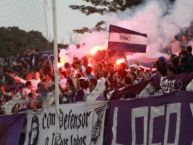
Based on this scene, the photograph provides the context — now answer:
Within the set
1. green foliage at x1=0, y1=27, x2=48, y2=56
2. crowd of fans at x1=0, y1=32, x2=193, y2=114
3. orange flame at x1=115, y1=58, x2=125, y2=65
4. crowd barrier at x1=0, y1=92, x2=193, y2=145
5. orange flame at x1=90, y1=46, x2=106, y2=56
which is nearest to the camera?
crowd barrier at x1=0, y1=92, x2=193, y2=145

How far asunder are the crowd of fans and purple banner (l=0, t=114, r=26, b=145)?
1.50 feet

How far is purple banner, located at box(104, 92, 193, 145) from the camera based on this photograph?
10148 millimetres

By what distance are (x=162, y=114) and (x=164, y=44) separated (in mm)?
5830

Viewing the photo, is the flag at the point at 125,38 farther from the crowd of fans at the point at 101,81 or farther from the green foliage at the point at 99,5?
the green foliage at the point at 99,5

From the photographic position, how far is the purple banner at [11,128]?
16.3 metres

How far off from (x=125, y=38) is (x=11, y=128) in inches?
160

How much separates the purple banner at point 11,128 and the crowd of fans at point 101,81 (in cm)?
46

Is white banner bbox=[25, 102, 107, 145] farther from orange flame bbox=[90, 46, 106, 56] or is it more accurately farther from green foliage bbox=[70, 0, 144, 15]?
green foliage bbox=[70, 0, 144, 15]

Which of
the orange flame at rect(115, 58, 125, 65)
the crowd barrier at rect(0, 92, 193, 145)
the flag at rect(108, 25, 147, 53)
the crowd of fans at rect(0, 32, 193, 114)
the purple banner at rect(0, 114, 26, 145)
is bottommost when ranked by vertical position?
the purple banner at rect(0, 114, 26, 145)

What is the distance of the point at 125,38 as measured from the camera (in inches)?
584

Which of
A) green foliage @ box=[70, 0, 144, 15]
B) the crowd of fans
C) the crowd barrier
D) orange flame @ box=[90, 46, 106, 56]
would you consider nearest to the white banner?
the crowd barrier

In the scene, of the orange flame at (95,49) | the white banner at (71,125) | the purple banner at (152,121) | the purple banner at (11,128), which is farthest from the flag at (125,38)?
the purple banner at (11,128)

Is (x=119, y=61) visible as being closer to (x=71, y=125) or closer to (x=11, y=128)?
(x=71, y=125)

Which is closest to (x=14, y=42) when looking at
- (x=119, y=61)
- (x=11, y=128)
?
(x=11, y=128)
